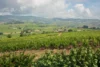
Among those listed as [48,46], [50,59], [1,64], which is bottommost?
[48,46]

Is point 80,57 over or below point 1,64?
over

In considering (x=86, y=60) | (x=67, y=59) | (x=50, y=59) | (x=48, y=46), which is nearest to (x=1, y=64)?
(x=50, y=59)

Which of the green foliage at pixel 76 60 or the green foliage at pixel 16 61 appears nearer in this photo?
the green foliage at pixel 76 60

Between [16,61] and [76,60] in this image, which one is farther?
[16,61]

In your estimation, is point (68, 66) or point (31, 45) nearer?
point (68, 66)

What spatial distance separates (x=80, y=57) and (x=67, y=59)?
103 centimetres

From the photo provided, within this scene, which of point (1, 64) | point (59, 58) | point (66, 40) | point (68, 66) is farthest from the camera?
point (66, 40)

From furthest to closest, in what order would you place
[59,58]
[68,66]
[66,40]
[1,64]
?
[66,40], [1,64], [59,58], [68,66]

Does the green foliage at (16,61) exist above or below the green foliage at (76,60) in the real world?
below

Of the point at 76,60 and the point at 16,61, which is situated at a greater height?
the point at 76,60

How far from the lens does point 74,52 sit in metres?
15.9

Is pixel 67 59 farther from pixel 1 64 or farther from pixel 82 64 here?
pixel 1 64

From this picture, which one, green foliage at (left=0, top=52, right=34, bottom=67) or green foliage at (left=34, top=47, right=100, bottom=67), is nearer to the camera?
green foliage at (left=34, top=47, right=100, bottom=67)

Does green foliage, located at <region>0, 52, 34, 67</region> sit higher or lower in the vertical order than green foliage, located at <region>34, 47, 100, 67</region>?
lower
